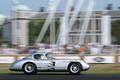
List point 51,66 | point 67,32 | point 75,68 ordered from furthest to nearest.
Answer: point 67,32 < point 51,66 < point 75,68

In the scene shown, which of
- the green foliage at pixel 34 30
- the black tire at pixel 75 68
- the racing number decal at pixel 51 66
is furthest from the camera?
the green foliage at pixel 34 30

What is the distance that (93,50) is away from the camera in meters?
18.7

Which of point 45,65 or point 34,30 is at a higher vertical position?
point 34,30

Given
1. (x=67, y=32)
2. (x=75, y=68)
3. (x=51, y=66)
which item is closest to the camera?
(x=75, y=68)

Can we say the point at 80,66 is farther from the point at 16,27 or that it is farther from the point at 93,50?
the point at 16,27

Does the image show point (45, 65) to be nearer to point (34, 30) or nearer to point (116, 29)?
point (116, 29)

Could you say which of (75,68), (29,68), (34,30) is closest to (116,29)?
(34,30)

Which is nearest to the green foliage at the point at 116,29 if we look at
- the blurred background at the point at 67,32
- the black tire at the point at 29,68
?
the blurred background at the point at 67,32

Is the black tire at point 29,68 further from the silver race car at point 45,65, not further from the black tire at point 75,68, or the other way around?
the black tire at point 75,68

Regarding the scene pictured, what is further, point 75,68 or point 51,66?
point 51,66

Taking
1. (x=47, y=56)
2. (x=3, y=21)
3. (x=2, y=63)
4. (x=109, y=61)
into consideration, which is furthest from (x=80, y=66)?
(x=3, y=21)

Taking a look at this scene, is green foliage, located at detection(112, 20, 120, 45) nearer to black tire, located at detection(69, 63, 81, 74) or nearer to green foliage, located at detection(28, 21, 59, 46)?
green foliage, located at detection(28, 21, 59, 46)

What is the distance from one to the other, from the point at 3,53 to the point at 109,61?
24.6 ft

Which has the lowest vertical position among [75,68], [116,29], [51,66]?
[75,68]
